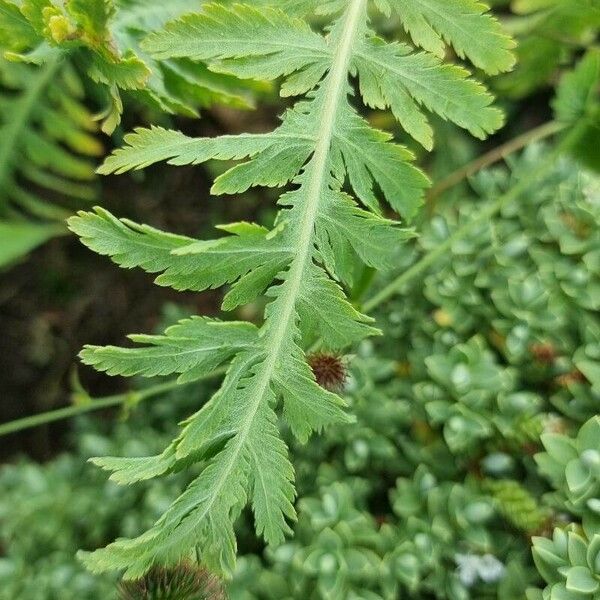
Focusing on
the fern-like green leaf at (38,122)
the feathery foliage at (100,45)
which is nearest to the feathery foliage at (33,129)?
the fern-like green leaf at (38,122)

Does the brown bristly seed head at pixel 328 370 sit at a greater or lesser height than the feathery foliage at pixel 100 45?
lesser

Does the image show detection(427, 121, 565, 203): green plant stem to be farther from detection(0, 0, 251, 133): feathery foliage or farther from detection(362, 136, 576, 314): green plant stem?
detection(0, 0, 251, 133): feathery foliage

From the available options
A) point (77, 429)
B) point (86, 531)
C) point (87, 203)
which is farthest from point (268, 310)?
point (87, 203)

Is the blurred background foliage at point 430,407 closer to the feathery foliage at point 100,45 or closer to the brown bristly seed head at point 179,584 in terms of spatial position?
the feathery foliage at point 100,45

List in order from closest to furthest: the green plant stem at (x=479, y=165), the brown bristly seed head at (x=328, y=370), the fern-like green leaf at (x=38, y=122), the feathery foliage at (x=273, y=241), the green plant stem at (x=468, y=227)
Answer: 1. the feathery foliage at (x=273, y=241)
2. the brown bristly seed head at (x=328, y=370)
3. the green plant stem at (x=468, y=227)
4. the green plant stem at (x=479, y=165)
5. the fern-like green leaf at (x=38, y=122)

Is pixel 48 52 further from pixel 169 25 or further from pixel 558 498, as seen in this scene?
pixel 558 498

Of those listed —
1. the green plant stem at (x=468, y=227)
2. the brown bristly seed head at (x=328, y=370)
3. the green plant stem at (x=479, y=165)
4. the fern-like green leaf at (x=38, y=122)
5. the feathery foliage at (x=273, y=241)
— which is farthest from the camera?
the fern-like green leaf at (x=38, y=122)
